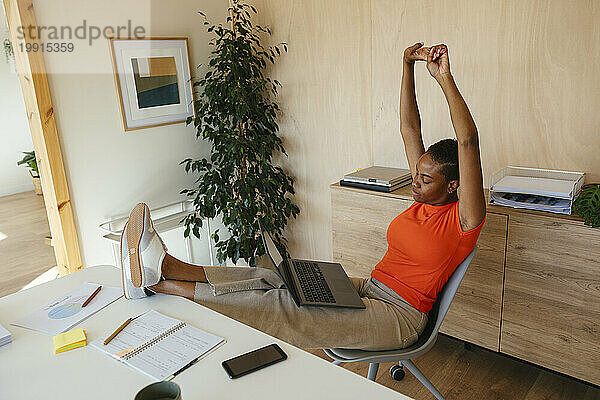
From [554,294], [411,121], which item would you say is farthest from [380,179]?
[554,294]

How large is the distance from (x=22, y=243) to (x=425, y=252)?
3933mm

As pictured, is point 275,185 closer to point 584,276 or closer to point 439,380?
point 439,380

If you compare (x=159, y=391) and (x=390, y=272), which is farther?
(x=390, y=272)

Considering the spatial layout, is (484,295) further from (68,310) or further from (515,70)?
(68,310)


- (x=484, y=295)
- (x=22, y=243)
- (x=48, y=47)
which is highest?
(x=48, y=47)

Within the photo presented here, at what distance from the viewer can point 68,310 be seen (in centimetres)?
144

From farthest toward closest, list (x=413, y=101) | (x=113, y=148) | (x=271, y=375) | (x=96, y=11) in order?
(x=113, y=148), (x=96, y=11), (x=413, y=101), (x=271, y=375)

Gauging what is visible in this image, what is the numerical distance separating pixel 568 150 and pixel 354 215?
3.38ft

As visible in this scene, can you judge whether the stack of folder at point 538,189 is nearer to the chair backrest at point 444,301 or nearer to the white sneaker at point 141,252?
the chair backrest at point 444,301

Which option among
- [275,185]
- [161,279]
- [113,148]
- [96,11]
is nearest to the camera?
[161,279]

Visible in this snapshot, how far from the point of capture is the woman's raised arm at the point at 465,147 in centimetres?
164

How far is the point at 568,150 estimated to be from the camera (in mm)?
2121

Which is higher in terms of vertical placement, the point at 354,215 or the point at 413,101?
the point at 413,101

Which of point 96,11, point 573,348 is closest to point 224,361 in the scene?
point 573,348
